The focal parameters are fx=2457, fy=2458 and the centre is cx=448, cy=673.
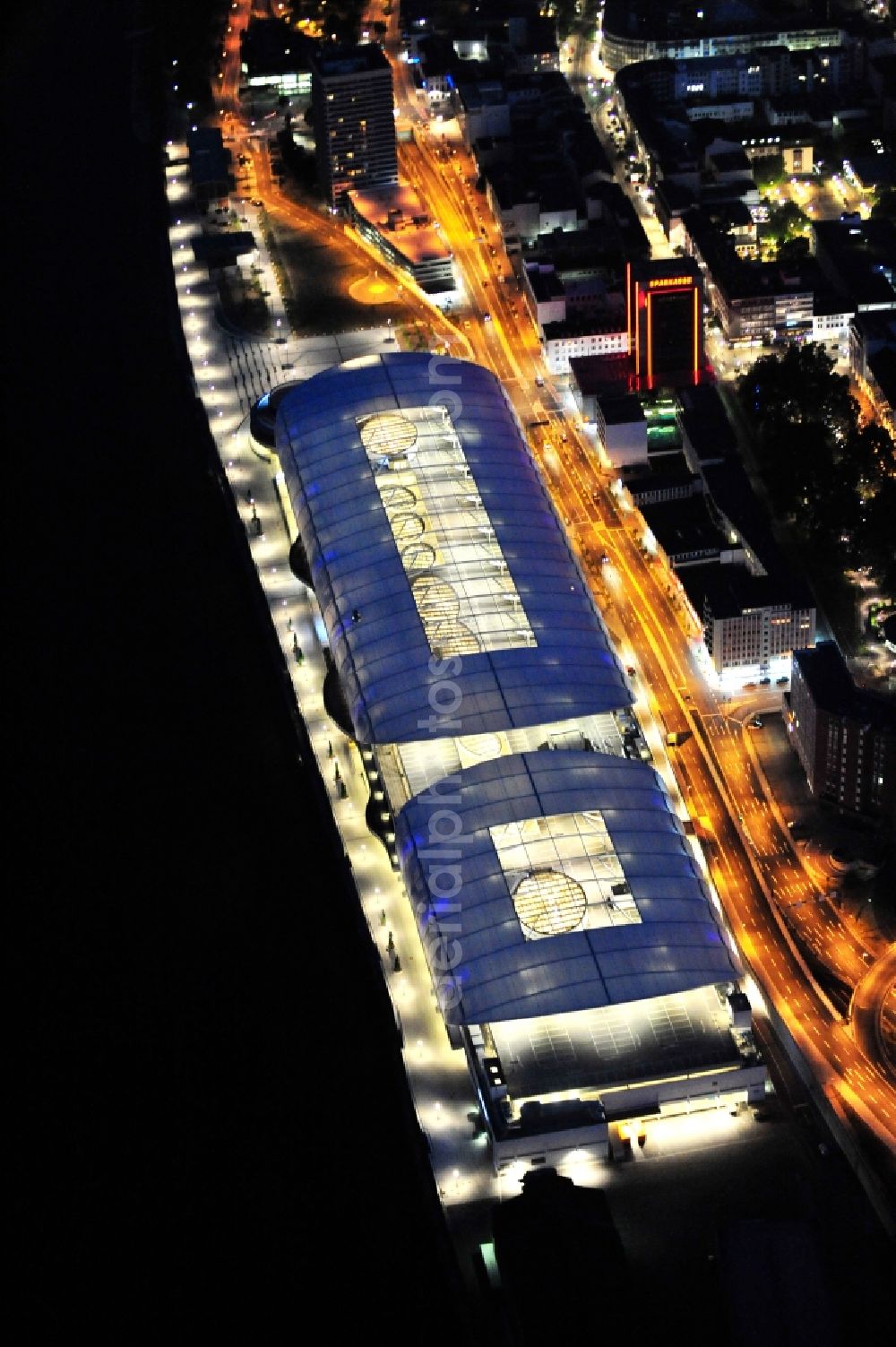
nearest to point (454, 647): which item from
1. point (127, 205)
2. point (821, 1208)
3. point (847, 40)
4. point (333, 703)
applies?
point (333, 703)

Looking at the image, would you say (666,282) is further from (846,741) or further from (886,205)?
(846,741)

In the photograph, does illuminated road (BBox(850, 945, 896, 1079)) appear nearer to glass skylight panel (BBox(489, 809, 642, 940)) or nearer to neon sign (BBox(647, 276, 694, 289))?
glass skylight panel (BBox(489, 809, 642, 940))

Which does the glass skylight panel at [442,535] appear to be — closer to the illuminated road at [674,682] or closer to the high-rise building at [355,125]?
the illuminated road at [674,682]

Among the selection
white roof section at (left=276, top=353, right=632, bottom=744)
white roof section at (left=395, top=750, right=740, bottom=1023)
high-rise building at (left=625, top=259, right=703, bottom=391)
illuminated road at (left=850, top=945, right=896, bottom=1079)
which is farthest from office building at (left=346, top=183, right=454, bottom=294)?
illuminated road at (left=850, top=945, right=896, bottom=1079)

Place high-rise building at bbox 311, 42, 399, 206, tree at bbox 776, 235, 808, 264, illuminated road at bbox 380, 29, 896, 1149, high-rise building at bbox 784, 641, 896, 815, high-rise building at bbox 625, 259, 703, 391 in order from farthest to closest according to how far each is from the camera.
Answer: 1. high-rise building at bbox 311, 42, 399, 206
2. tree at bbox 776, 235, 808, 264
3. high-rise building at bbox 625, 259, 703, 391
4. high-rise building at bbox 784, 641, 896, 815
5. illuminated road at bbox 380, 29, 896, 1149

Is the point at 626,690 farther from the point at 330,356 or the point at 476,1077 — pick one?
the point at 330,356

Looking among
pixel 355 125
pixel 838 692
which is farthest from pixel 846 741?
pixel 355 125

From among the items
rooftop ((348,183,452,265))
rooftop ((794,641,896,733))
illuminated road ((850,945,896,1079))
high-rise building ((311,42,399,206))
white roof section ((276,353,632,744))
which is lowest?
illuminated road ((850,945,896,1079))
